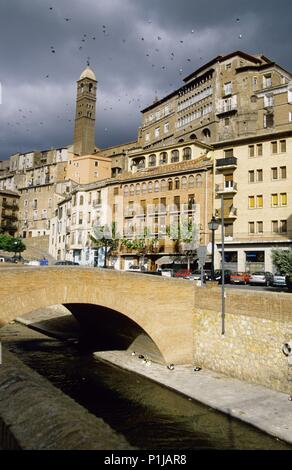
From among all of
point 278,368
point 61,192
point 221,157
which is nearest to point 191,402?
point 278,368

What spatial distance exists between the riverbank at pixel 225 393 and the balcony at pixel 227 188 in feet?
88.3

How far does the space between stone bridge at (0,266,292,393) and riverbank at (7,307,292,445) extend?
2.87 ft

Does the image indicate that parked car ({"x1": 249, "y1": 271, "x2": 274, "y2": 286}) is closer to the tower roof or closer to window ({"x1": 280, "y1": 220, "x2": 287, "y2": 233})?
window ({"x1": 280, "y1": 220, "x2": 287, "y2": 233})

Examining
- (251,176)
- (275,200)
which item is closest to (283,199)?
(275,200)

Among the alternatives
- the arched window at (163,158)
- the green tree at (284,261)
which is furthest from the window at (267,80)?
the green tree at (284,261)

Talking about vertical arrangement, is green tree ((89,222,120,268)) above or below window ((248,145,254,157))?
below

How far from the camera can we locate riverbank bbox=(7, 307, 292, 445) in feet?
50.1

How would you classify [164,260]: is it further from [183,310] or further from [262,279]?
[183,310]

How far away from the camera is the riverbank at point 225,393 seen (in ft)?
50.1

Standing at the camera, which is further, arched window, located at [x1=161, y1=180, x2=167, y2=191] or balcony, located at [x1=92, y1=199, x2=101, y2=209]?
balcony, located at [x1=92, y1=199, x2=101, y2=209]

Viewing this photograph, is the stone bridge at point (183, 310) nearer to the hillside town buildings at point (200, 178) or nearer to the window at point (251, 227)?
the hillside town buildings at point (200, 178)

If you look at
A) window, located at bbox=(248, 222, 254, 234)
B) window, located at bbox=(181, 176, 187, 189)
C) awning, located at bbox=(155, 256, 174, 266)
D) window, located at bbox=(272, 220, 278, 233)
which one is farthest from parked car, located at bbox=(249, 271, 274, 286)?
window, located at bbox=(181, 176, 187, 189)

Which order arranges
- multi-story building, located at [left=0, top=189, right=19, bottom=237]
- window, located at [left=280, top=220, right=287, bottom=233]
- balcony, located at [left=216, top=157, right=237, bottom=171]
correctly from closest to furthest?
1. window, located at [left=280, top=220, right=287, bottom=233]
2. balcony, located at [left=216, top=157, right=237, bottom=171]
3. multi-story building, located at [left=0, top=189, right=19, bottom=237]

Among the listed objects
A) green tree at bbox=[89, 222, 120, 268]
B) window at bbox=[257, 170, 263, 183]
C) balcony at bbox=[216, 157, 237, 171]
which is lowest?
green tree at bbox=[89, 222, 120, 268]
